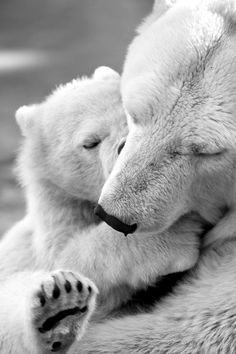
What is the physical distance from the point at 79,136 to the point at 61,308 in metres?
0.57

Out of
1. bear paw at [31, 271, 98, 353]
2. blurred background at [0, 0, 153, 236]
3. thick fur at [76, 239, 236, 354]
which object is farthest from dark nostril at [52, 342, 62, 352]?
blurred background at [0, 0, 153, 236]

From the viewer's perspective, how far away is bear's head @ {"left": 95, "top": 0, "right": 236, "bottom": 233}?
5.81 feet

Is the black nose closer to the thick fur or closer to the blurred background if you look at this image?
the thick fur

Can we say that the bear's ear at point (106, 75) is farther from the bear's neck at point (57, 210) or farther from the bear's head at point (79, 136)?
the bear's neck at point (57, 210)

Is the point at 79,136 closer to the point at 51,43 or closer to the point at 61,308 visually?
the point at 61,308

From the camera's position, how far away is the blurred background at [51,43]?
6975 millimetres

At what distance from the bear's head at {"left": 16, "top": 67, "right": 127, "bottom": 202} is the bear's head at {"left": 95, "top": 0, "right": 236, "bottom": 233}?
34 cm

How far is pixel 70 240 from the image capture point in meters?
2.26

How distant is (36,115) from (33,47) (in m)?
5.75

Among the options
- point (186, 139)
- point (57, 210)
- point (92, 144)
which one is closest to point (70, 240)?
point (57, 210)

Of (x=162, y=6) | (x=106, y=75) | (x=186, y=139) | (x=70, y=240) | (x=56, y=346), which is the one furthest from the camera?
(x=106, y=75)

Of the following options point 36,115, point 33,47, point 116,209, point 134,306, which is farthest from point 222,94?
point 33,47

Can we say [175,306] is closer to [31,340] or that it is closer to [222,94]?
[31,340]

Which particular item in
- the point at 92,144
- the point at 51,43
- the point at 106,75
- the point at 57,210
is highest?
the point at 51,43
